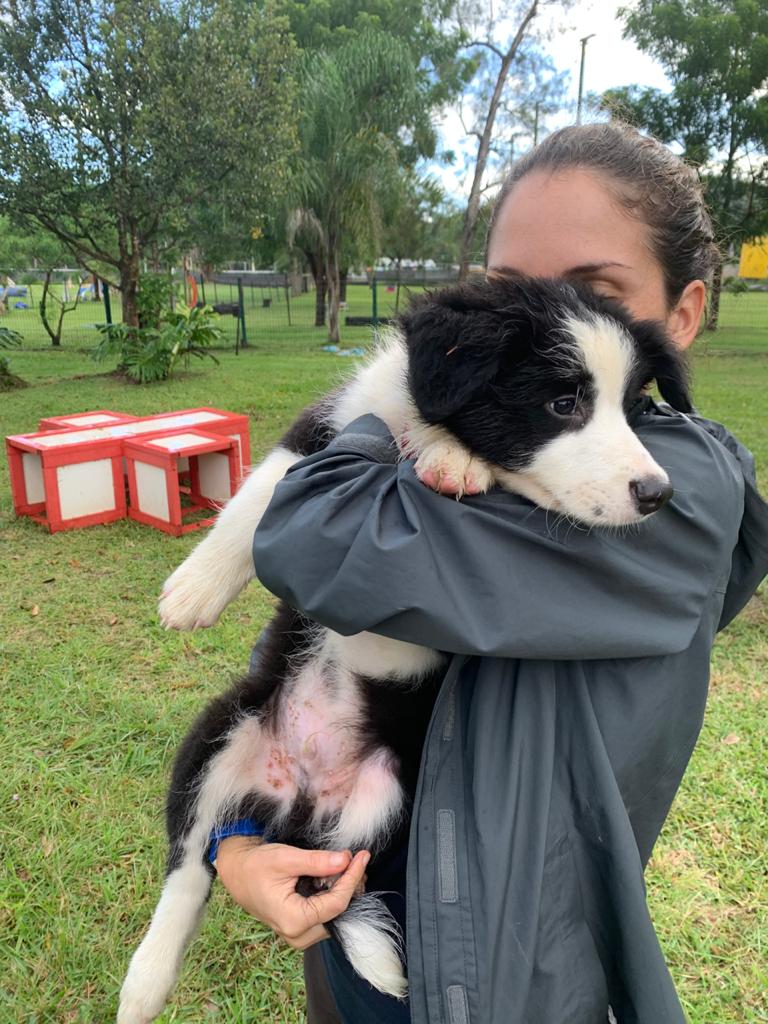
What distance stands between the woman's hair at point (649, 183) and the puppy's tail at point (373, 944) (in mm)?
1383

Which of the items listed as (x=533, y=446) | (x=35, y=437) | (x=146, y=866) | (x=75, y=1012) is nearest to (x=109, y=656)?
(x=146, y=866)

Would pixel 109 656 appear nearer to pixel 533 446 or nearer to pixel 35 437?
pixel 35 437

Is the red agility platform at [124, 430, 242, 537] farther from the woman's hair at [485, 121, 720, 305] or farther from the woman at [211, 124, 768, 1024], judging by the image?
the woman at [211, 124, 768, 1024]

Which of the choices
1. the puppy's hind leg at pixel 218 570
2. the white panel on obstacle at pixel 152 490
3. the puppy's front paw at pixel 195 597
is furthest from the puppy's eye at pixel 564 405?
the white panel on obstacle at pixel 152 490

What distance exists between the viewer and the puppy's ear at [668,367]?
1.50 m

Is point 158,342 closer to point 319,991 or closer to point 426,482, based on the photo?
point 319,991

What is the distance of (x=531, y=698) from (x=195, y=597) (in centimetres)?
87

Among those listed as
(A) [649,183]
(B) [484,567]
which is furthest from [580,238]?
(B) [484,567]

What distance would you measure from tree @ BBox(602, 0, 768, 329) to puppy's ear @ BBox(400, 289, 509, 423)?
710 inches

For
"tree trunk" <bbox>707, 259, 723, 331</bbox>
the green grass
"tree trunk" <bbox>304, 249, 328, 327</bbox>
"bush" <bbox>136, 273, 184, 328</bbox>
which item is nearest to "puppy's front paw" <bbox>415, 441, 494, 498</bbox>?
"tree trunk" <bbox>707, 259, 723, 331</bbox>

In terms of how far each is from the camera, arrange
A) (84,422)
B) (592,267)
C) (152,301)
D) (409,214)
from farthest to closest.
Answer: (409,214) < (152,301) < (84,422) < (592,267)

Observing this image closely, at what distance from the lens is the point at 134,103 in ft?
38.9

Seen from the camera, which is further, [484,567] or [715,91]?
[715,91]

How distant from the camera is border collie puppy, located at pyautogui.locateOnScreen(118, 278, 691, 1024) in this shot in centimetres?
135
